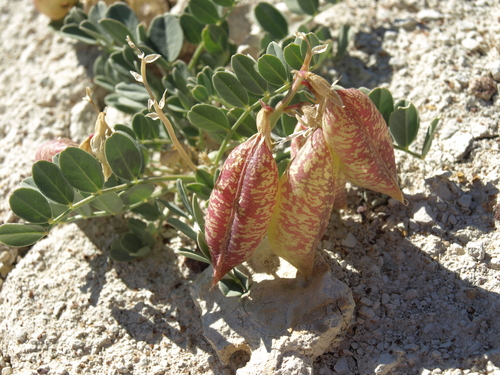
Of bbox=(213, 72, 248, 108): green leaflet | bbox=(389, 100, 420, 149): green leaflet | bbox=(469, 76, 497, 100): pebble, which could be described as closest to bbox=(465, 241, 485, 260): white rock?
bbox=(389, 100, 420, 149): green leaflet

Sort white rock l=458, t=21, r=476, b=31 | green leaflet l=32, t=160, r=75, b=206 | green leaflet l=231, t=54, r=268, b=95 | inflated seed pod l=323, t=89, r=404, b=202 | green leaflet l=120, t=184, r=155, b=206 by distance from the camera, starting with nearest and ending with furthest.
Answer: inflated seed pod l=323, t=89, r=404, b=202, green leaflet l=32, t=160, r=75, b=206, green leaflet l=231, t=54, r=268, b=95, green leaflet l=120, t=184, r=155, b=206, white rock l=458, t=21, r=476, b=31

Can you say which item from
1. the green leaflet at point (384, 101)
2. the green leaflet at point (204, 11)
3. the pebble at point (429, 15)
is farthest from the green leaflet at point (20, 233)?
the pebble at point (429, 15)

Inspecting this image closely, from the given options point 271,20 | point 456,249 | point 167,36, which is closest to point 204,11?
point 167,36

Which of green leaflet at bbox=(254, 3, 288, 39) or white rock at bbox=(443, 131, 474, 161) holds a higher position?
green leaflet at bbox=(254, 3, 288, 39)

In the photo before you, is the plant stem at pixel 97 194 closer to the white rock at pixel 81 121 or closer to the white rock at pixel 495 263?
the white rock at pixel 81 121

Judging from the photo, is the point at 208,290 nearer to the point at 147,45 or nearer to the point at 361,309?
the point at 361,309

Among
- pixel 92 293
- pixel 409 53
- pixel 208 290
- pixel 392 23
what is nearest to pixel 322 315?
pixel 208 290

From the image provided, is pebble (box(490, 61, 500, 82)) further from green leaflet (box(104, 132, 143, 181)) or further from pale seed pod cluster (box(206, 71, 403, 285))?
green leaflet (box(104, 132, 143, 181))
